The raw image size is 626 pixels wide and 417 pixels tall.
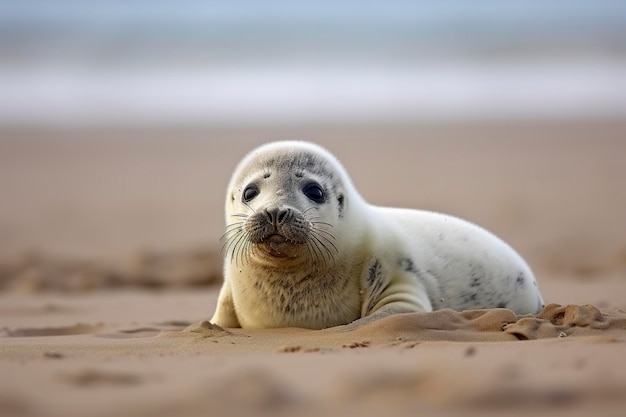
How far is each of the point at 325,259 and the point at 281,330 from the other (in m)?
0.41

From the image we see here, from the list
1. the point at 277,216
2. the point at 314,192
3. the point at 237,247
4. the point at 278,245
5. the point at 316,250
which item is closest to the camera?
the point at 277,216

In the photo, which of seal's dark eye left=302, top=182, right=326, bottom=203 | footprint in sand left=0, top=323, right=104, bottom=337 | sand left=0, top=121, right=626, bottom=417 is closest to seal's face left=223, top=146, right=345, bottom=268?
seal's dark eye left=302, top=182, right=326, bottom=203

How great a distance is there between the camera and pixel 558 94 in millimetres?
26031

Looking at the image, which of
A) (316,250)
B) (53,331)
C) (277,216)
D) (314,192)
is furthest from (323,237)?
(53,331)

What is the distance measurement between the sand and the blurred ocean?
3.83 metres

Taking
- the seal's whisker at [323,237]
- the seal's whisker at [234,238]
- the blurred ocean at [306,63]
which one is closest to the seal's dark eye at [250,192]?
the seal's whisker at [234,238]

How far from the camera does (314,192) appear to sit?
5156 mm

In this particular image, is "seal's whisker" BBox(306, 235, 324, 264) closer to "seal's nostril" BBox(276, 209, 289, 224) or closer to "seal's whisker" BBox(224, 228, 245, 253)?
"seal's nostril" BBox(276, 209, 289, 224)

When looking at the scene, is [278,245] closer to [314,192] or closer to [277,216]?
A: [277,216]

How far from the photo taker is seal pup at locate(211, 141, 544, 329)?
495 cm

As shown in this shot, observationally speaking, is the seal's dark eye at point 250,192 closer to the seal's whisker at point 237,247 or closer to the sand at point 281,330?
the seal's whisker at point 237,247

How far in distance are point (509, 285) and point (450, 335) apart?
1.30 metres

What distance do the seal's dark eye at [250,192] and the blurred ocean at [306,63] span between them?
17952 millimetres

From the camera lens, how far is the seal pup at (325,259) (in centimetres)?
495
